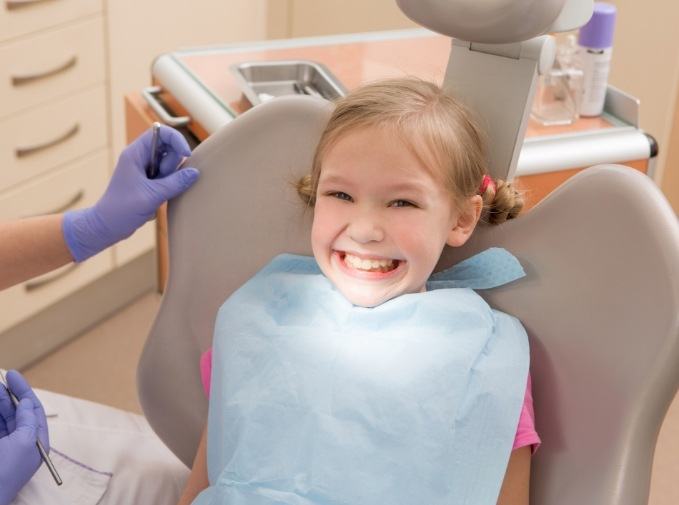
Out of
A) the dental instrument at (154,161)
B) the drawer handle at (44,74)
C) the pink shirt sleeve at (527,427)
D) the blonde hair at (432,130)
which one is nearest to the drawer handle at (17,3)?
the drawer handle at (44,74)

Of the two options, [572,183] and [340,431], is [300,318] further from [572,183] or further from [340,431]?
[572,183]

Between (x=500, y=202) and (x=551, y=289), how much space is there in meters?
0.12

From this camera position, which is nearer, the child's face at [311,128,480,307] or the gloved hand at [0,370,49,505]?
the child's face at [311,128,480,307]

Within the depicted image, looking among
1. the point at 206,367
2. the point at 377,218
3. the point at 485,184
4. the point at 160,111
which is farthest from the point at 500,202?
the point at 160,111

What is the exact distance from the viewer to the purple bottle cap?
179 cm

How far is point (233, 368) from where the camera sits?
1.17 metres

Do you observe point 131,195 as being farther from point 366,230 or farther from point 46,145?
point 46,145

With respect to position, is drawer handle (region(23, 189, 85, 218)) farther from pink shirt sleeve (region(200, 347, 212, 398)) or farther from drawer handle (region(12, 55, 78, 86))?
pink shirt sleeve (region(200, 347, 212, 398))

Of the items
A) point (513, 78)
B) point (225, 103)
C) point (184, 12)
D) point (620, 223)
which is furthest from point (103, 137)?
point (620, 223)

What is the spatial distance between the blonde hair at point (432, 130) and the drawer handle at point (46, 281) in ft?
4.60

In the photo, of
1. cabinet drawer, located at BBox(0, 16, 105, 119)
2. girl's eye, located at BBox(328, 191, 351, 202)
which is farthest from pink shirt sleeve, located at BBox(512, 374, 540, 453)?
cabinet drawer, located at BBox(0, 16, 105, 119)

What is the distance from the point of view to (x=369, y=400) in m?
1.08

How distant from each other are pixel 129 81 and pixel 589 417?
1.79 meters

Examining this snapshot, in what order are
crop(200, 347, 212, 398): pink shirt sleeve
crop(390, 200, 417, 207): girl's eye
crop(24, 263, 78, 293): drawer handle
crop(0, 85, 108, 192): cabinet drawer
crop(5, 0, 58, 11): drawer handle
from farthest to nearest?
crop(24, 263, 78, 293): drawer handle
crop(0, 85, 108, 192): cabinet drawer
crop(5, 0, 58, 11): drawer handle
crop(200, 347, 212, 398): pink shirt sleeve
crop(390, 200, 417, 207): girl's eye
